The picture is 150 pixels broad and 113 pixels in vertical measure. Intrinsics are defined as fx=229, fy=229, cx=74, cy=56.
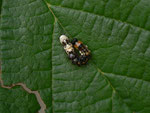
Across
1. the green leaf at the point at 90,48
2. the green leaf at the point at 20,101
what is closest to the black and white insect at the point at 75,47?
the green leaf at the point at 90,48

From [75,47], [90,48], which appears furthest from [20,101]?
[90,48]

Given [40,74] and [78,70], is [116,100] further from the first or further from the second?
[40,74]

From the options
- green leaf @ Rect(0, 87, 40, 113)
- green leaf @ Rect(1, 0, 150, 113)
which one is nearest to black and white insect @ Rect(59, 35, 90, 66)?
green leaf @ Rect(1, 0, 150, 113)

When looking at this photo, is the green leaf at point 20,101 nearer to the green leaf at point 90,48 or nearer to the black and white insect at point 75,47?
the green leaf at point 90,48

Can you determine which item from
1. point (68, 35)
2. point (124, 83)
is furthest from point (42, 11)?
point (124, 83)

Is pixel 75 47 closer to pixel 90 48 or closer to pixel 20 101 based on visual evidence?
pixel 90 48

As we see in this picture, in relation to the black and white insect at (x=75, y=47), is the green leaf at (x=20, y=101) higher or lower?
lower
